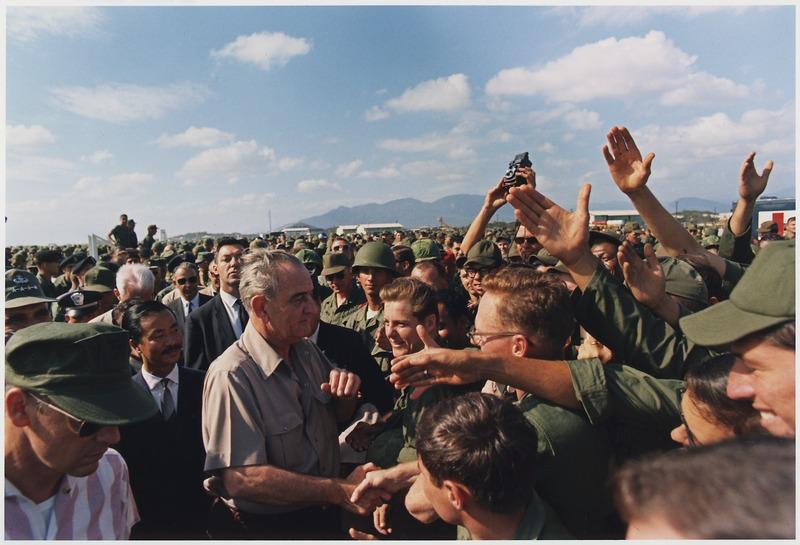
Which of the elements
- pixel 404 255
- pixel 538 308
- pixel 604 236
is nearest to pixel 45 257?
pixel 404 255

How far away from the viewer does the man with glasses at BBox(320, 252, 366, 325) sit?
6074 mm

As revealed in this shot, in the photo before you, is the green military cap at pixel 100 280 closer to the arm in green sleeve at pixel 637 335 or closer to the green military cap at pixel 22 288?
the green military cap at pixel 22 288

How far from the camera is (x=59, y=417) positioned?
68.0 inches

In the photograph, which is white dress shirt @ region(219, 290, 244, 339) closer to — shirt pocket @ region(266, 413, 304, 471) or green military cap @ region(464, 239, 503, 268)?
shirt pocket @ region(266, 413, 304, 471)

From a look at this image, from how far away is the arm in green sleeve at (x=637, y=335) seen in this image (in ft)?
7.56

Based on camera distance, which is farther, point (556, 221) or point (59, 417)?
point (556, 221)

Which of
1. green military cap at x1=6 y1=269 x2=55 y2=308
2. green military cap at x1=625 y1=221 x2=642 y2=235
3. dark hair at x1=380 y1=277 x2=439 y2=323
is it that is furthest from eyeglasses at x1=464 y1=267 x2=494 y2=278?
green military cap at x1=625 y1=221 x2=642 y2=235

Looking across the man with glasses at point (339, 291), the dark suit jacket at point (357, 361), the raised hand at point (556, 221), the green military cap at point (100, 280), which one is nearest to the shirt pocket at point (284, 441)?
the dark suit jacket at point (357, 361)

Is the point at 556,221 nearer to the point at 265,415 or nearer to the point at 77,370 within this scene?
the point at 265,415

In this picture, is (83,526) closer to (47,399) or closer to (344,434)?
(47,399)

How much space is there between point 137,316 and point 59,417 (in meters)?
1.79

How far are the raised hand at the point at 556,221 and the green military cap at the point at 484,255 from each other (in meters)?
3.15

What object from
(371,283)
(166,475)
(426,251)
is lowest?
(166,475)

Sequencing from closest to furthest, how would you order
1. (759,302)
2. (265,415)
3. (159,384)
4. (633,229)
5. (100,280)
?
(759,302), (265,415), (159,384), (100,280), (633,229)
